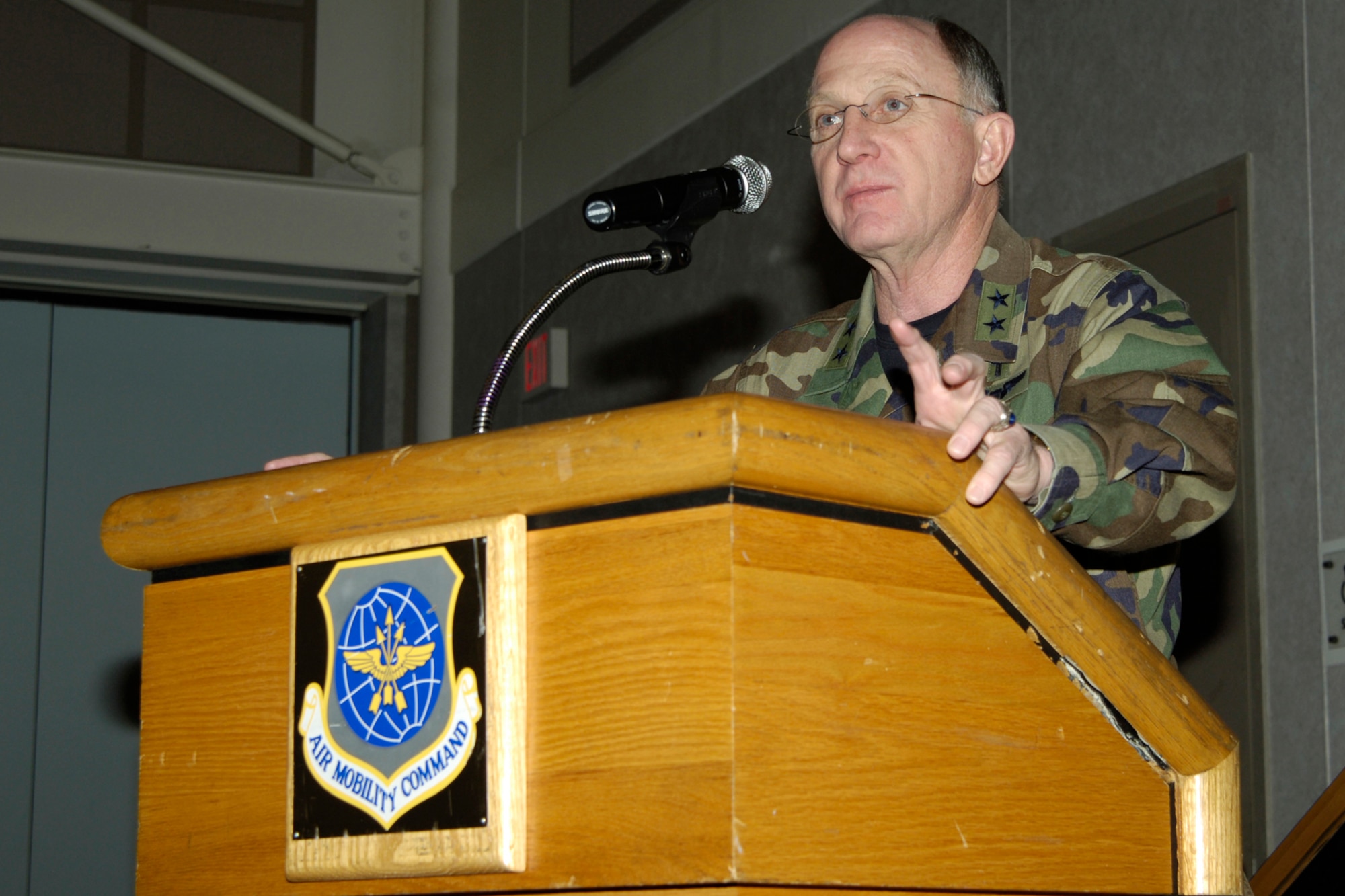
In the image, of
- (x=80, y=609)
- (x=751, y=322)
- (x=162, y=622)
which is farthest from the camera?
(x=80, y=609)

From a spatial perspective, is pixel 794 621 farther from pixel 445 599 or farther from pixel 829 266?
pixel 829 266

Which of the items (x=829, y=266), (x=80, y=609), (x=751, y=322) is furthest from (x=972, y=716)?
(x=80, y=609)

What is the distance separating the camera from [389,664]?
0.95 meters

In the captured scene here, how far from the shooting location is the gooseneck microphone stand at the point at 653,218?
1.34 m

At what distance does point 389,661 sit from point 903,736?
315 millimetres

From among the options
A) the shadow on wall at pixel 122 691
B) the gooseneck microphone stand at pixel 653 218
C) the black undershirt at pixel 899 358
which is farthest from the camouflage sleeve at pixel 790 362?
the shadow on wall at pixel 122 691

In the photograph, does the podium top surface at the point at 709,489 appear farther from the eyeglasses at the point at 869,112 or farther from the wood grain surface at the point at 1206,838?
the eyeglasses at the point at 869,112

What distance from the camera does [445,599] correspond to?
3.05 ft

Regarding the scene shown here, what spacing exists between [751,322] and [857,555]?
8.72ft

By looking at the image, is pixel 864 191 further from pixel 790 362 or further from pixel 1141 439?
pixel 1141 439

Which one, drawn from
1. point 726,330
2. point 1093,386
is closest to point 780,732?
point 1093,386

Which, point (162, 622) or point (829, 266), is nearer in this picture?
point (162, 622)

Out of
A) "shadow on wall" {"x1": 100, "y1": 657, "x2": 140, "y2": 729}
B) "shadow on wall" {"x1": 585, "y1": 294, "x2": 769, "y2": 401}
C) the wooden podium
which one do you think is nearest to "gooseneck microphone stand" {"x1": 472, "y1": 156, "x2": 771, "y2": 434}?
the wooden podium

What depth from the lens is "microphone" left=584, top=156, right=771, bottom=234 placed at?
1372 mm
